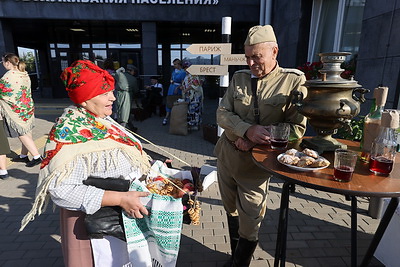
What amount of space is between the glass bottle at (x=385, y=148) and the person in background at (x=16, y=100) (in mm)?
A: 5231

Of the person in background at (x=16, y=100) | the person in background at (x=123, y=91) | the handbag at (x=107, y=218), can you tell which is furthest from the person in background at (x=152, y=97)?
the handbag at (x=107, y=218)

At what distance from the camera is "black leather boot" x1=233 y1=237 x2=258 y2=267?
2.14 m

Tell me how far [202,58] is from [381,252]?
13.8 m

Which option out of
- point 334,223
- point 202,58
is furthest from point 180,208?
point 202,58

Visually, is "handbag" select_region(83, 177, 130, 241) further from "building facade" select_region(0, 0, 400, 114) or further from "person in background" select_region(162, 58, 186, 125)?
"person in background" select_region(162, 58, 186, 125)

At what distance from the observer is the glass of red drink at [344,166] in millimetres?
1324

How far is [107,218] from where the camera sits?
151 centimetres

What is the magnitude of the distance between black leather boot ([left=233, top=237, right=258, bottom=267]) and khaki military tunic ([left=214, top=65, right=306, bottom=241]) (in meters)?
0.05

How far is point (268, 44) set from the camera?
184 cm

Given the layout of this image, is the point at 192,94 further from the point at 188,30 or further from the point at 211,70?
the point at 188,30

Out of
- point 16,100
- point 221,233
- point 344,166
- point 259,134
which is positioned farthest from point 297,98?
point 16,100

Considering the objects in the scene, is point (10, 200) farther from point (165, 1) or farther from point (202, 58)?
point (202, 58)

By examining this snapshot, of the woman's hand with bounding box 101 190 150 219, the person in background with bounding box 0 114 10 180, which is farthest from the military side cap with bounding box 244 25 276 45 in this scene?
the person in background with bounding box 0 114 10 180

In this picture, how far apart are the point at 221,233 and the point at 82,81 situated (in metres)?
2.32
